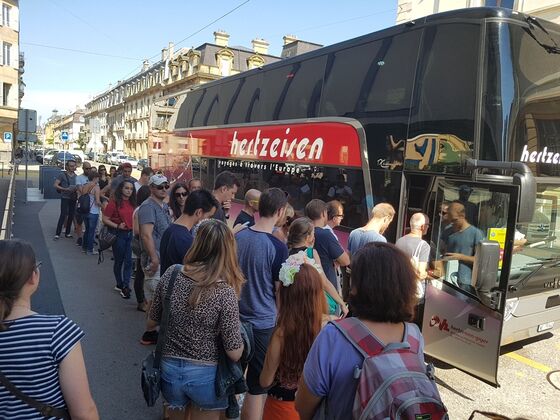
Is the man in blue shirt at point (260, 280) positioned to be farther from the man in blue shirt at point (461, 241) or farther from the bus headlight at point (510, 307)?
the bus headlight at point (510, 307)

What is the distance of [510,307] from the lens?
423 centimetres

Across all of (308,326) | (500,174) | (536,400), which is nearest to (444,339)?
(536,400)

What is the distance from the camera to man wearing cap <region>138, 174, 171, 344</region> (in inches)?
188

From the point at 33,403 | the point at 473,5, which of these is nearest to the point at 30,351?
the point at 33,403

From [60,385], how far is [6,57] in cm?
5374

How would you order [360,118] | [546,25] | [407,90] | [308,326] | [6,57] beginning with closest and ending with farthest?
[308,326], [546,25], [407,90], [360,118], [6,57]

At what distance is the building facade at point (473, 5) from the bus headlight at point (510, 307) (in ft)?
35.1

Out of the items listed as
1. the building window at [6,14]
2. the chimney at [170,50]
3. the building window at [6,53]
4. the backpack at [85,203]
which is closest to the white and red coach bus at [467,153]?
the backpack at [85,203]

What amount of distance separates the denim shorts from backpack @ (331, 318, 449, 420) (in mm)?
1141

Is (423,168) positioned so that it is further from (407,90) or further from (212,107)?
(212,107)

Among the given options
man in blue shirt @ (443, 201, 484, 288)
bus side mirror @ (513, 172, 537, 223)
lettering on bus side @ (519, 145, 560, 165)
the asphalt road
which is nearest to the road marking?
the asphalt road

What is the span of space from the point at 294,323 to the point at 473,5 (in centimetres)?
1652

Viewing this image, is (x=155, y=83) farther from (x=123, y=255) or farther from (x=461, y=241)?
(x=461, y=241)

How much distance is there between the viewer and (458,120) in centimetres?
445
